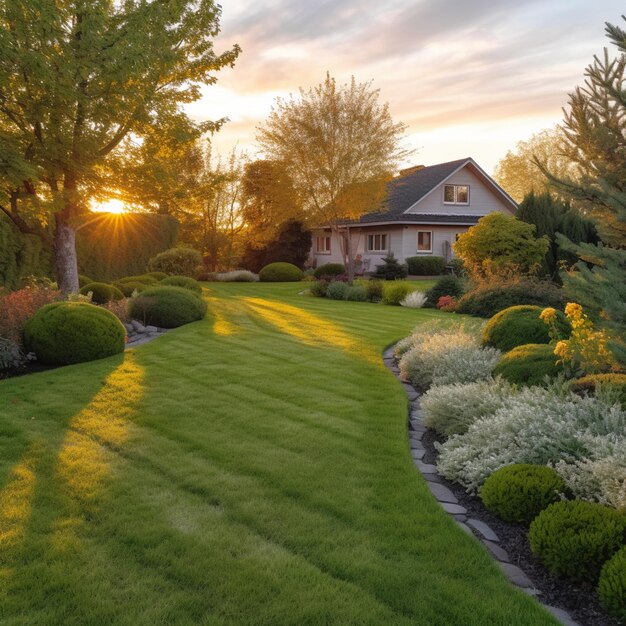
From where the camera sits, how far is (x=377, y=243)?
35.0 m

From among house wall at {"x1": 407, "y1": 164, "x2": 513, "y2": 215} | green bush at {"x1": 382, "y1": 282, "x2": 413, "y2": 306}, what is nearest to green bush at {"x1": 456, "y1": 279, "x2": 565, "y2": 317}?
green bush at {"x1": 382, "y1": 282, "x2": 413, "y2": 306}

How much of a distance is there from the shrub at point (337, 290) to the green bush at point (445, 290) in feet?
14.4

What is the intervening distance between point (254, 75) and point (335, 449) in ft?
27.7

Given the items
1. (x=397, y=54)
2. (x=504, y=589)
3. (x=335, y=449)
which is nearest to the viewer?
(x=504, y=589)

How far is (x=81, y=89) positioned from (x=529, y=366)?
36.4 ft

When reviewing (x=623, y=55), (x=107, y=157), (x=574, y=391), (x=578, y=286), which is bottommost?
(x=574, y=391)

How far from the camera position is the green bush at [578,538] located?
3367 mm

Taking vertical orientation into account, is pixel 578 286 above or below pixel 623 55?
below

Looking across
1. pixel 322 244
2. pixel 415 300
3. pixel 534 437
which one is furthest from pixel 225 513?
pixel 322 244

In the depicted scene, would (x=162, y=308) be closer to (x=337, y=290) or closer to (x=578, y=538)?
(x=337, y=290)

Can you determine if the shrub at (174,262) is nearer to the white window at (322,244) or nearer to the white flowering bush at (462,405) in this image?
the white window at (322,244)

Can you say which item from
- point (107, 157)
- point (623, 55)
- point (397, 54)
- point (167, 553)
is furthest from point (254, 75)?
point (167, 553)

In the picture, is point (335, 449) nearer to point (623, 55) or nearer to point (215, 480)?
point (215, 480)

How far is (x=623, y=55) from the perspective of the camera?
513cm
